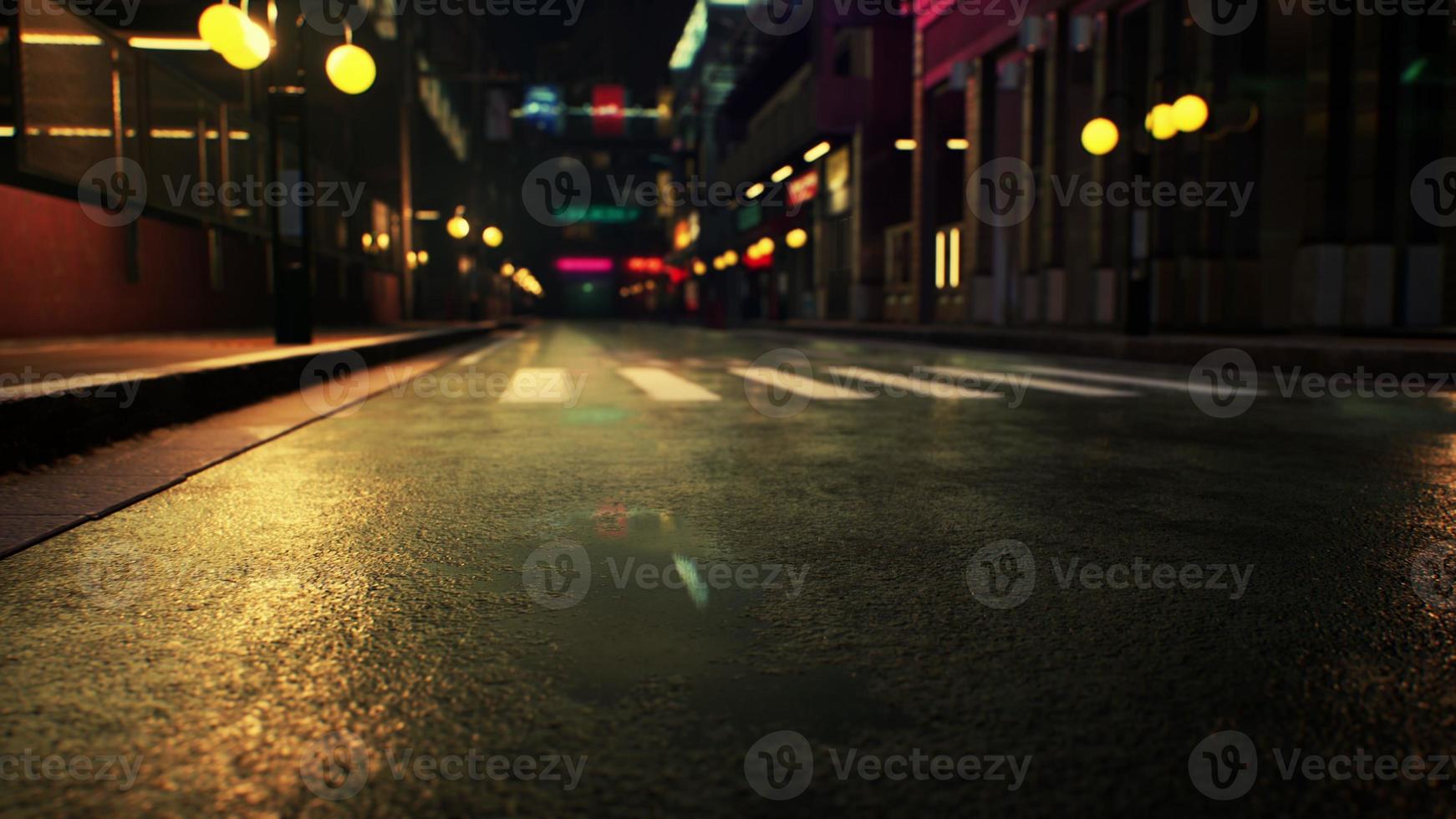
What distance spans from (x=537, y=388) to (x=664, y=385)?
4.29 feet

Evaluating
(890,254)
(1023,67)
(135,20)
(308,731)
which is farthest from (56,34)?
(890,254)

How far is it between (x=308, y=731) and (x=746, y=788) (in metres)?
0.79

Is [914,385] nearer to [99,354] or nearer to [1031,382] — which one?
[1031,382]

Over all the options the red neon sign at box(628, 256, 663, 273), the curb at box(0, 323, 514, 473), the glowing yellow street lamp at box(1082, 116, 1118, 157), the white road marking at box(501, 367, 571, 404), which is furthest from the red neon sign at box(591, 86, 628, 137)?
the curb at box(0, 323, 514, 473)

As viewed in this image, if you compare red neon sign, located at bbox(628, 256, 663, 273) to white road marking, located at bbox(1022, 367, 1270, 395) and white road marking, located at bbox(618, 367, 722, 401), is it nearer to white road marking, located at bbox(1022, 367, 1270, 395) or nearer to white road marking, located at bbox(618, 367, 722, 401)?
Result: white road marking, located at bbox(618, 367, 722, 401)

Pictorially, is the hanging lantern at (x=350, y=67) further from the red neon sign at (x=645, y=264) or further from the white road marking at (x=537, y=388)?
the red neon sign at (x=645, y=264)

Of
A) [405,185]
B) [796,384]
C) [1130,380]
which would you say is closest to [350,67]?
[796,384]

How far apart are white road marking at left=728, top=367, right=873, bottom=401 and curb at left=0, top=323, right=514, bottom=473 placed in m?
4.67

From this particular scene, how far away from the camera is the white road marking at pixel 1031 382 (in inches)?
359

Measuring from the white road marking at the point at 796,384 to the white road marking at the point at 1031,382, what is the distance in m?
1.73

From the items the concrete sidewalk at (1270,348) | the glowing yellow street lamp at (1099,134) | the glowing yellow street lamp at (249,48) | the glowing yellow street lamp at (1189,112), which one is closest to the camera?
the glowing yellow street lamp at (249,48)

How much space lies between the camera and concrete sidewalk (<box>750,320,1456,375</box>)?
993cm

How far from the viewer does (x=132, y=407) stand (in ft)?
18.9

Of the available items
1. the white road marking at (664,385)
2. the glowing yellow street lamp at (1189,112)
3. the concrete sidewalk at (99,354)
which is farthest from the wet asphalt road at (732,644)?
the glowing yellow street lamp at (1189,112)
